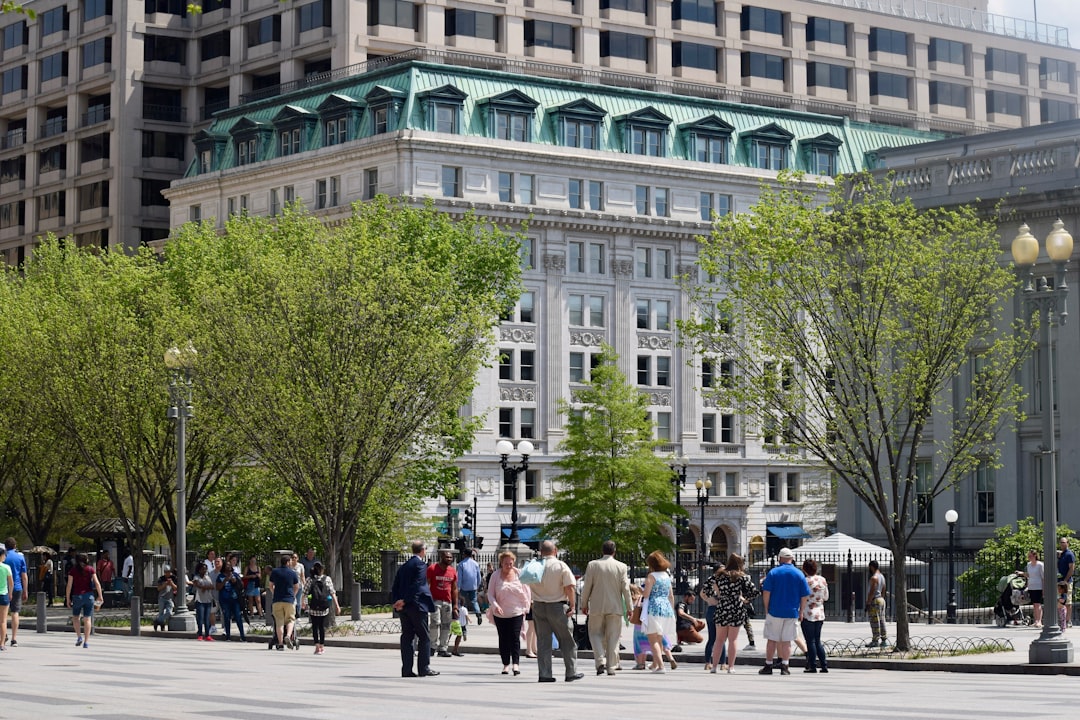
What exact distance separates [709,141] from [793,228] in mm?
69187

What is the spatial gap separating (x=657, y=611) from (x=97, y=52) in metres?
93.2

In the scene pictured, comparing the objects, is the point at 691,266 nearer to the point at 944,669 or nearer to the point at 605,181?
the point at 605,181

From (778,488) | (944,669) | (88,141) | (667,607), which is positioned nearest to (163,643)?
(667,607)

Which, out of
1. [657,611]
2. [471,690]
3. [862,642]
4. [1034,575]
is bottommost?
[471,690]

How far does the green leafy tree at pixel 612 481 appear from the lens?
81125 millimetres

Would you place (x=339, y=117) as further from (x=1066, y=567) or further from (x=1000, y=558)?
(x=1066, y=567)

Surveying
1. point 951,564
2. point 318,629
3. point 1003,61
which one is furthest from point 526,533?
point 318,629

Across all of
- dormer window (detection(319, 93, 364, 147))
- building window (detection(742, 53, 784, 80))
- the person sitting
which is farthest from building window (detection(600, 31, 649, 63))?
the person sitting

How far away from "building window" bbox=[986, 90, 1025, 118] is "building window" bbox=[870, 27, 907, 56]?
6.65 metres

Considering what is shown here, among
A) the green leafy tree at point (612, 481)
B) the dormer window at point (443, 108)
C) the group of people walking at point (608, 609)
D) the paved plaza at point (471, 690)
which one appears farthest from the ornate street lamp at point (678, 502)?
the group of people walking at point (608, 609)

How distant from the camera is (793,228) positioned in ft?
116

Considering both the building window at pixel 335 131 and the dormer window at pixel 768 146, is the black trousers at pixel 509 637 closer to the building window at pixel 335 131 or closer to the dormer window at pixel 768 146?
the building window at pixel 335 131

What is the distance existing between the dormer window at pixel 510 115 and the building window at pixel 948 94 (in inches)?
1201

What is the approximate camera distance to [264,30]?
353 feet
